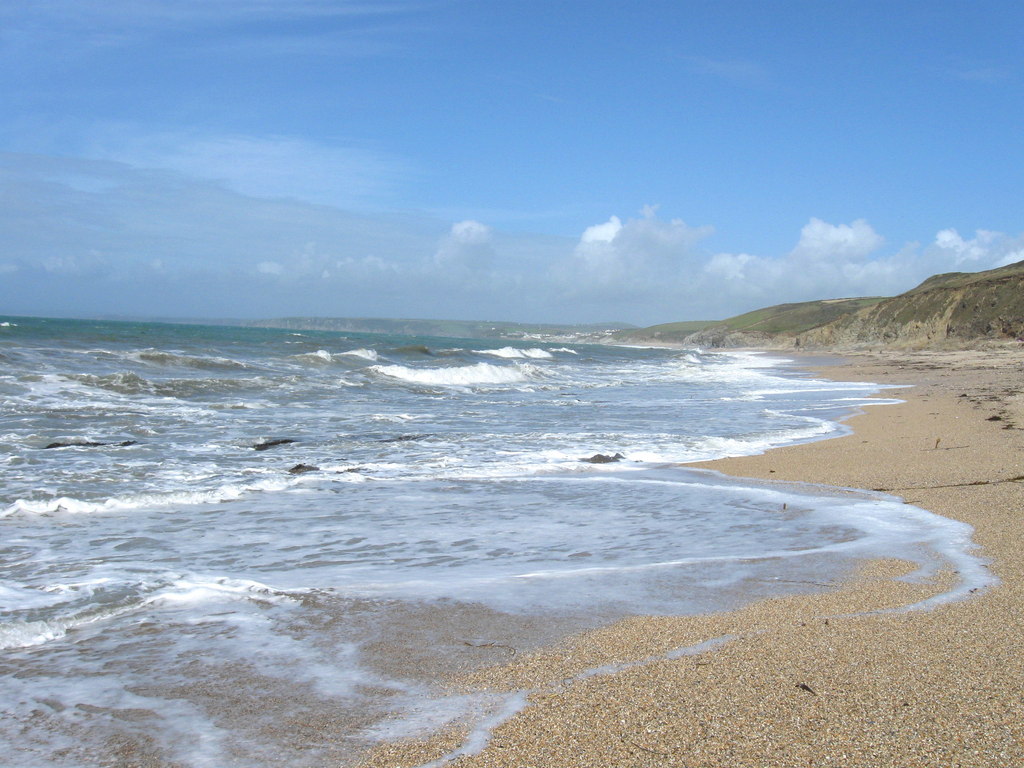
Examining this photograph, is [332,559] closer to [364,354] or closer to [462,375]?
[462,375]

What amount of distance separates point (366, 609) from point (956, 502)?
18.1 feet

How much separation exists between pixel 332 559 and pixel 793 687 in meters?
3.38

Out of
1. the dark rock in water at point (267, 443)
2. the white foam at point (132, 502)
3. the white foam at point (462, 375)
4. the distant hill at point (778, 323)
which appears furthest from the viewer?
the distant hill at point (778, 323)

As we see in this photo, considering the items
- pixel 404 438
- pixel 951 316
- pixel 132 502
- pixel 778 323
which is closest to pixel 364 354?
pixel 404 438

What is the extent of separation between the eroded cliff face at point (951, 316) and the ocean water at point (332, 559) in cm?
4530

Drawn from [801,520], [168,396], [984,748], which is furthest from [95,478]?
[168,396]

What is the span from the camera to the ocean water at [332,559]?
3117mm

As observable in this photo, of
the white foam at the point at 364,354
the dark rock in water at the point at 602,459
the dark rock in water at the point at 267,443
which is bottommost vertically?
the dark rock in water at the point at 267,443

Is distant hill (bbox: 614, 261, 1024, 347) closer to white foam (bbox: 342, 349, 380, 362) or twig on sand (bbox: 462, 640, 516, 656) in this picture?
white foam (bbox: 342, 349, 380, 362)

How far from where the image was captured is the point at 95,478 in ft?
26.7

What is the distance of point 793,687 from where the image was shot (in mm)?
3111

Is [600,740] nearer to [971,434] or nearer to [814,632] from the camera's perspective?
[814,632]

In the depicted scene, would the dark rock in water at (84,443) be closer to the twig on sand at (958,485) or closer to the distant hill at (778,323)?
the twig on sand at (958,485)

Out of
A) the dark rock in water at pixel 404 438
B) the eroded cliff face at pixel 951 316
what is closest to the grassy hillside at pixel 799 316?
the eroded cliff face at pixel 951 316
